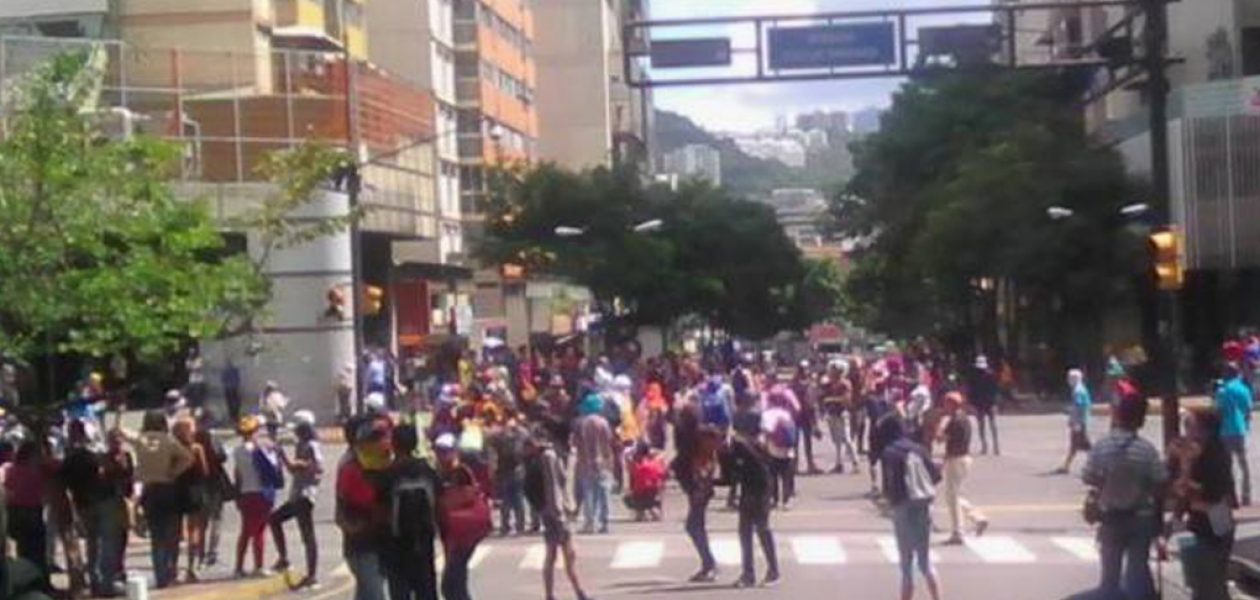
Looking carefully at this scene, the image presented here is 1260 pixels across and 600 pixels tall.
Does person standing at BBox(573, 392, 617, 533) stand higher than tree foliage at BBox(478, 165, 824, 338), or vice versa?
tree foliage at BBox(478, 165, 824, 338)

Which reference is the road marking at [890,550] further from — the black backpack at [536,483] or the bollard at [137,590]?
the bollard at [137,590]

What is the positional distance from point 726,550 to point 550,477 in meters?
4.01

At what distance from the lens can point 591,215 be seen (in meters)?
82.4

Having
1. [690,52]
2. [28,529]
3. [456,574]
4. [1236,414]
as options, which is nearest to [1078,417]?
[1236,414]

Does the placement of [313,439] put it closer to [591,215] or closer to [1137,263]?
[1137,263]

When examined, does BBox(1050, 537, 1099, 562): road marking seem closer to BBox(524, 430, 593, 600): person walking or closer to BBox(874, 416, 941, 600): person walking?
BBox(524, 430, 593, 600): person walking

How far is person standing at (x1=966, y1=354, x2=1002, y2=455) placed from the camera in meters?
41.5

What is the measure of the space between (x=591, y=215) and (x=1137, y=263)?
24630 millimetres

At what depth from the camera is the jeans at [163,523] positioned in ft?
78.8

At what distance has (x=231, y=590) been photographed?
23578 millimetres

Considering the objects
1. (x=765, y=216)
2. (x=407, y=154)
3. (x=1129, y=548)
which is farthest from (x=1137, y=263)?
(x=1129, y=548)

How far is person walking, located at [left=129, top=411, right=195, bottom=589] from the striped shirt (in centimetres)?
1098

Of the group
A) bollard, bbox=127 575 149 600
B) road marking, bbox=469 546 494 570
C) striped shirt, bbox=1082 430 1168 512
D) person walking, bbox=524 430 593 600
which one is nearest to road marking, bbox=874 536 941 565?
person walking, bbox=524 430 593 600

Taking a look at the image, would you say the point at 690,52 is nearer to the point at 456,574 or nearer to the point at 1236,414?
the point at 1236,414
